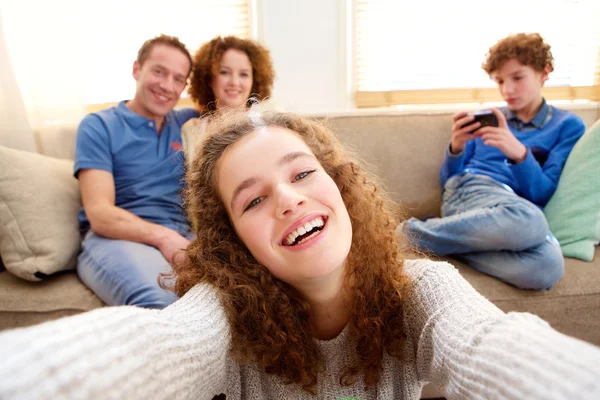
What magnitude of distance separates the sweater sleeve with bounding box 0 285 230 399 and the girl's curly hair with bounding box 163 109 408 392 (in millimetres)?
125

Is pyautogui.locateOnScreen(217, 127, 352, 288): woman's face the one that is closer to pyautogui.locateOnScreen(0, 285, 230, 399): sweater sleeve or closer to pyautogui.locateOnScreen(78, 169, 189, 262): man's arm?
pyautogui.locateOnScreen(0, 285, 230, 399): sweater sleeve

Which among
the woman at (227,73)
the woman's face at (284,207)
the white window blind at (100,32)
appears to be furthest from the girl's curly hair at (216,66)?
the woman's face at (284,207)

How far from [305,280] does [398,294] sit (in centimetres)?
16

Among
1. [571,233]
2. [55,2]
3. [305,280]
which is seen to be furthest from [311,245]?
[55,2]

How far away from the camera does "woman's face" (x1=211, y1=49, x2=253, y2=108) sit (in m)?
1.67

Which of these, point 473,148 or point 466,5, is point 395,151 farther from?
point 466,5

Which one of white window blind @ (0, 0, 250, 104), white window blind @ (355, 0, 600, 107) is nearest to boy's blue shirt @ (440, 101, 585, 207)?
white window blind @ (355, 0, 600, 107)

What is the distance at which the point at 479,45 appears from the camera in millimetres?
2383

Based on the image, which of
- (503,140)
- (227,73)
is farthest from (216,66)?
(503,140)

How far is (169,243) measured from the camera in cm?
128

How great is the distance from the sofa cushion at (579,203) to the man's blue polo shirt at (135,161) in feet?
4.23

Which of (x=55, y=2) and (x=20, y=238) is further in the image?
(x=55, y=2)

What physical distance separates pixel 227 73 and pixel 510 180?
1195 millimetres

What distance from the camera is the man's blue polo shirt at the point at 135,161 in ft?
4.66
